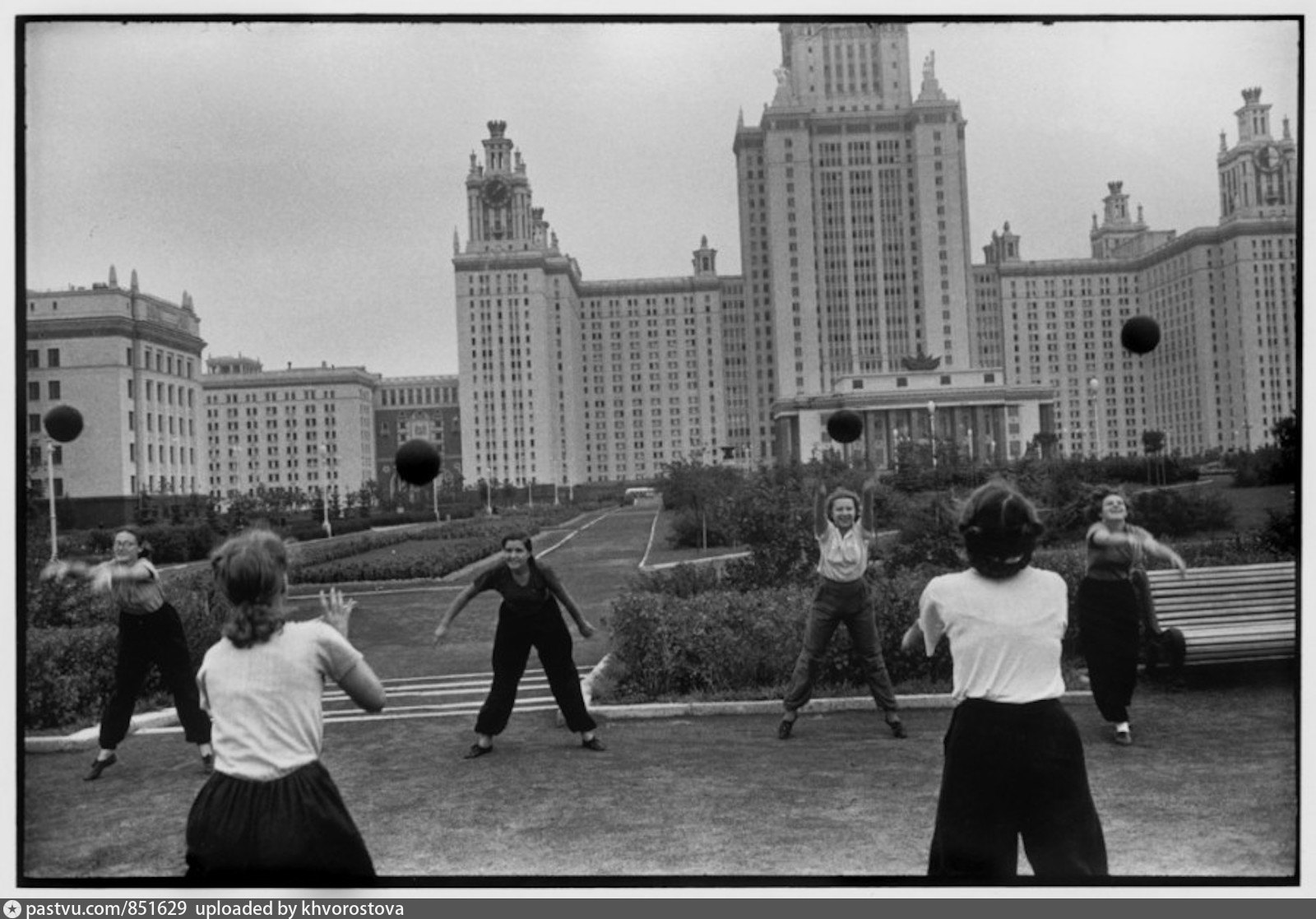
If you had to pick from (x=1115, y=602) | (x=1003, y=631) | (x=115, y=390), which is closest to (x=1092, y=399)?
(x=1115, y=602)

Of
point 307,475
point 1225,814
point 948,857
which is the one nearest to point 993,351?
point 1225,814

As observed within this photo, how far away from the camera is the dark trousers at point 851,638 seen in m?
Answer: 4.75

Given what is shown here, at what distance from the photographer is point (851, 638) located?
15.9 ft

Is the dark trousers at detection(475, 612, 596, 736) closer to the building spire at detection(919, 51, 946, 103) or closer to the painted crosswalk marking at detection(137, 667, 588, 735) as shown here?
the painted crosswalk marking at detection(137, 667, 588, 735)

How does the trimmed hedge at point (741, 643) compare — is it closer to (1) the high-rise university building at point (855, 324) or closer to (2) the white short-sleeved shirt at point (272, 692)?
(1) the high-rise university building at point (855, 324)

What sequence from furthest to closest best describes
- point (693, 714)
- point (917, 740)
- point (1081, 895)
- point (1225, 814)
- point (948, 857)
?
point (693, 714) → point (917, 740) → point (1225, 814) → point (1081, 895) → point (948, 857)

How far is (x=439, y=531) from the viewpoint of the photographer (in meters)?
4.79

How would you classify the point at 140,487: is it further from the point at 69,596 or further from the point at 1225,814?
the point at 1225,814

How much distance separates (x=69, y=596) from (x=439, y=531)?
173 centimetres

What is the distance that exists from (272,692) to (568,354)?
101 inches

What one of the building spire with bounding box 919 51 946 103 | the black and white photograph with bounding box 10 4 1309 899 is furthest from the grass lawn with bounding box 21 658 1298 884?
the building spire with bounding box 919 51 946 103

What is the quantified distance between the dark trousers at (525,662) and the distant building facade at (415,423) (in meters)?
0.82

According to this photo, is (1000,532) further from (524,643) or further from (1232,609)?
(524,643)

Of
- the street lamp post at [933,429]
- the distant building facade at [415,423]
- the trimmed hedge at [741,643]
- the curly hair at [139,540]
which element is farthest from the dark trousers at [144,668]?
the street lamp post at [933,429]
